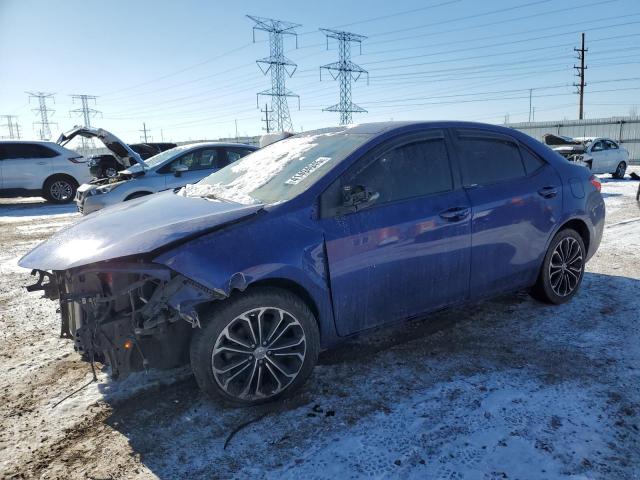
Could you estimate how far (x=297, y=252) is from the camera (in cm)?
273

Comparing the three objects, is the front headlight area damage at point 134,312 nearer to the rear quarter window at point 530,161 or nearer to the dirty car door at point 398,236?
the dirty car door at point 398,236

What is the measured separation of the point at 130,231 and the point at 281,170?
114 cm

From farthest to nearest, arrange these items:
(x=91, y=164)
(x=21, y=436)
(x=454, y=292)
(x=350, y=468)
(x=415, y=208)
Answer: (x=91, y=164) < (x=454, y=292) < (x=415, y=208) < (x=21, y=436) < (x=350, y=468)

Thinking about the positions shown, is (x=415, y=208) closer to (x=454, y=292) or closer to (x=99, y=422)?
(x=454, y=292)

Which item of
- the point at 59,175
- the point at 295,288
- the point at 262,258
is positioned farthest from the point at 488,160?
the point at 59,175

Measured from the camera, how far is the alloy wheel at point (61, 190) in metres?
13.2

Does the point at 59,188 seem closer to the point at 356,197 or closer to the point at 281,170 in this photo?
the point at 281,170

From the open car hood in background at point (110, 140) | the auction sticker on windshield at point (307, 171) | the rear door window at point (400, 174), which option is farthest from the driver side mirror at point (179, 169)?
the rear door window at point (400, 174)

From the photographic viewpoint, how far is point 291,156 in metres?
3.56

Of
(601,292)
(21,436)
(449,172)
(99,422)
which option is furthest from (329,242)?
(601,292)

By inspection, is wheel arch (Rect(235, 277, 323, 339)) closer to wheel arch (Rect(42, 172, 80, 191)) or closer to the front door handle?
the front door handle

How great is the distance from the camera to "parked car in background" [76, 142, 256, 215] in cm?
842

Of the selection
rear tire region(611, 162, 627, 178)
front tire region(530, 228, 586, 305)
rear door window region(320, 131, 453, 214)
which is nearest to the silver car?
rear door window region(320, 131, 453, 214)

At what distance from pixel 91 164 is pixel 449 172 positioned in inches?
513
